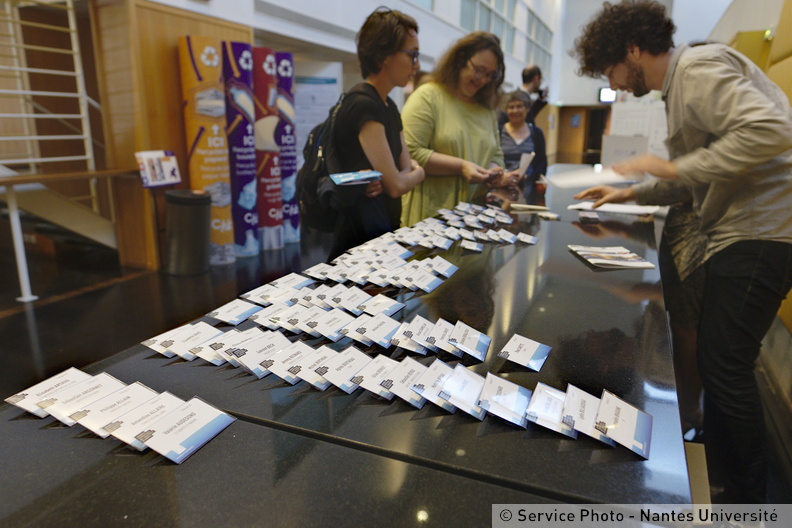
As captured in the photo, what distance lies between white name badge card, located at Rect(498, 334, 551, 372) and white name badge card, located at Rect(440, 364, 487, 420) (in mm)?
100

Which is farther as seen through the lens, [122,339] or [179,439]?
[122,339]

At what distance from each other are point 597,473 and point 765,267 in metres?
1.13

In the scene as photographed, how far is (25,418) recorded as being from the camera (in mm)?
731

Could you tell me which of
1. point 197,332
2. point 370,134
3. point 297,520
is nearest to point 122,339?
point 370,134

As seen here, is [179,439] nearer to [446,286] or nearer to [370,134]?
[446,286]

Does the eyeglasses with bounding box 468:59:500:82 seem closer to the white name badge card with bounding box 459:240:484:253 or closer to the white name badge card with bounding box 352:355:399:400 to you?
the white name badge card with bounding box 459:240:484:253

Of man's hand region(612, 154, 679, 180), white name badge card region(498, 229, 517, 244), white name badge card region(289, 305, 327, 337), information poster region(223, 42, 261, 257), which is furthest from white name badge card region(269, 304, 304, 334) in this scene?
information poster region(223, 42, 261, 257)

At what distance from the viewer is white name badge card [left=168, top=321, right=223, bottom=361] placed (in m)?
0.90

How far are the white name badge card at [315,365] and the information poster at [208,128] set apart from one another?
4.15m

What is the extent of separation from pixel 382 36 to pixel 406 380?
154cm

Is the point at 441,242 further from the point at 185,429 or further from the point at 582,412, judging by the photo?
the point at 185,429

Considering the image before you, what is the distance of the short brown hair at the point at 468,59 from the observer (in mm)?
2428

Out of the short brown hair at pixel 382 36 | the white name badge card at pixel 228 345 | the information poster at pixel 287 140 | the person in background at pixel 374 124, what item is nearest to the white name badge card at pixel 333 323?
the white name badge card at pixel 228 345

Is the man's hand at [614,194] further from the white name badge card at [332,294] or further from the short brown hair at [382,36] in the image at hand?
the white name badge card at [332,294]
